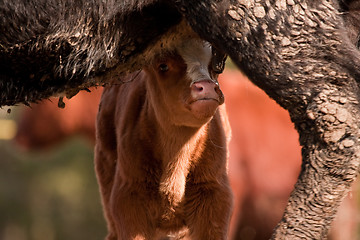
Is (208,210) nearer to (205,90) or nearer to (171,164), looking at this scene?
(171,164)

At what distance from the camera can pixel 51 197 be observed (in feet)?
59.7

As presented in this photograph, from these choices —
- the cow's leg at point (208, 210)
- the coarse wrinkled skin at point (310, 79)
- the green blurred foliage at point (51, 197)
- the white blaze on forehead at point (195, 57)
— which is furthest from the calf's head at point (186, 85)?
the green blurred foliage at point (51, 197)

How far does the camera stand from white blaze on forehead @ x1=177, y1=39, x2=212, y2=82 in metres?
4.09

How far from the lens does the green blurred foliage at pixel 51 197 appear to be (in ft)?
58.2

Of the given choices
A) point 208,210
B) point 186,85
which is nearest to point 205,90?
point 186,85

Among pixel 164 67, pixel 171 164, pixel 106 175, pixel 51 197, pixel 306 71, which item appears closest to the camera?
pixel 306 71

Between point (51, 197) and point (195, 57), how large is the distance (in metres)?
14.7

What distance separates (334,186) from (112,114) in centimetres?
211

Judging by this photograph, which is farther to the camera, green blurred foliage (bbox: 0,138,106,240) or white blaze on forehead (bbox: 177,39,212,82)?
green blurred foliage (bbox: 0,138,106,240)

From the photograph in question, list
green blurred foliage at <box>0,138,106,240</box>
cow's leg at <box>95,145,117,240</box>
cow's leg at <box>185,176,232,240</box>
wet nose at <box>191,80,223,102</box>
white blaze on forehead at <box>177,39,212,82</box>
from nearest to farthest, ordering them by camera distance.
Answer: wet nose at <box>191,80,223,102</box>, white blaze on forehead at <box>177,39,212,82</box>, cow's leg at <box>185,176,232,240</box>, cow's leg at <box>95,145,117,240</box>, green blurred foliage at <box>0,138,106,240</box>

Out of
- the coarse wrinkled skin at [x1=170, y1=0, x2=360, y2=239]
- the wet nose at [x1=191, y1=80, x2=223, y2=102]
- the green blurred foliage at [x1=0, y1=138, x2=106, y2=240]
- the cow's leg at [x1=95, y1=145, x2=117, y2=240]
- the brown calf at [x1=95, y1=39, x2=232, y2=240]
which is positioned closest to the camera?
the coarse wrinkled skin at [x1=170, y1=0, x2=360, y2=239]

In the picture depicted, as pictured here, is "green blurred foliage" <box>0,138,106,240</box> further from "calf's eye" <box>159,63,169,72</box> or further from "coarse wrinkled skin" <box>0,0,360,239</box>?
"coarse wrinkled skin" <box>0,0,360,239</box>

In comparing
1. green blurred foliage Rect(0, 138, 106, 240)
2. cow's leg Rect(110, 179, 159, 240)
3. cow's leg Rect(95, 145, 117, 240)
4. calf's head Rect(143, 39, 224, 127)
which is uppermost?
calf's head Rect(143, 39, 224, 127)

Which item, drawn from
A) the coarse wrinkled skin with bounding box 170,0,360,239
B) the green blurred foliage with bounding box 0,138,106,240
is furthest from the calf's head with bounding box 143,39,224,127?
the green blurred foliage with bounding box 0,138,106,240
